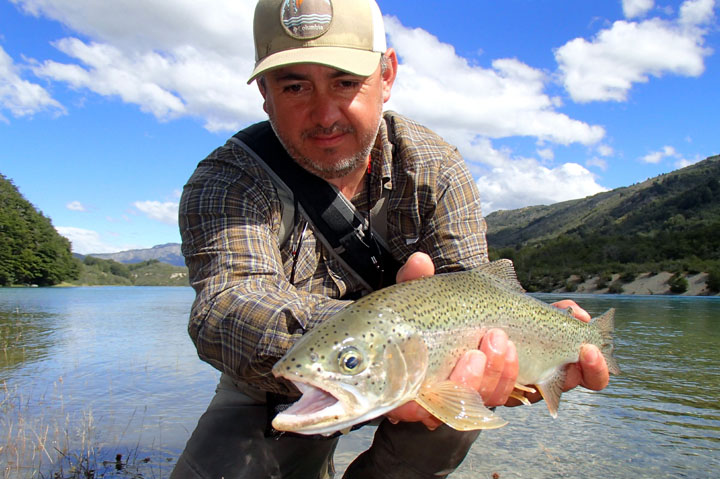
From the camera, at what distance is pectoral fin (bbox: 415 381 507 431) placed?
2.32 meters

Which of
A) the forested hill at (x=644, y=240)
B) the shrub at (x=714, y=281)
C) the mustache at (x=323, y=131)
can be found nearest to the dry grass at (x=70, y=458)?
the mustache at (x=323, y=131)

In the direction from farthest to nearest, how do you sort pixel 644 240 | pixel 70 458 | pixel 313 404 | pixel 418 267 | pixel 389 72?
pixel 644 240, pixel 70 458, pixel 389 72, pixel 418 267, pixel 313 404

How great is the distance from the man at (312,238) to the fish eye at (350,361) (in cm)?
46

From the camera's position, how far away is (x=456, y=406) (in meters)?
2.40

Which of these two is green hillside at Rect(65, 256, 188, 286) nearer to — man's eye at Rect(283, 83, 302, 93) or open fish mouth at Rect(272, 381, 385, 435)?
man's eye at Rect(283, 83, 302, 93)

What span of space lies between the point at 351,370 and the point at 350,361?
0.12 feet

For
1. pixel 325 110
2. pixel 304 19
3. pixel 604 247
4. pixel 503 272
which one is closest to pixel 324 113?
pixel 325 110

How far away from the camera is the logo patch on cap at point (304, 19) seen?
3193 millimetres

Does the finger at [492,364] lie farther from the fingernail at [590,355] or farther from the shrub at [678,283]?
the shrub at [678,283]

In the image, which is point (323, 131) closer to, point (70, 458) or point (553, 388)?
point (553, 388)

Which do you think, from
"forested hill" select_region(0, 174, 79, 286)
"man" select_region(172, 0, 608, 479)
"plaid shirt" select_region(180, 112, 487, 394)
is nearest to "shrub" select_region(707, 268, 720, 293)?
"man" select_region(172, 0, 608, 479)

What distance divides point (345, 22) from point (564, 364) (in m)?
2.72

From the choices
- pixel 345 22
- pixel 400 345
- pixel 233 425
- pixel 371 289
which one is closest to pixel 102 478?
pixel 233 425

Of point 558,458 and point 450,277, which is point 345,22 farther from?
point 558,458
